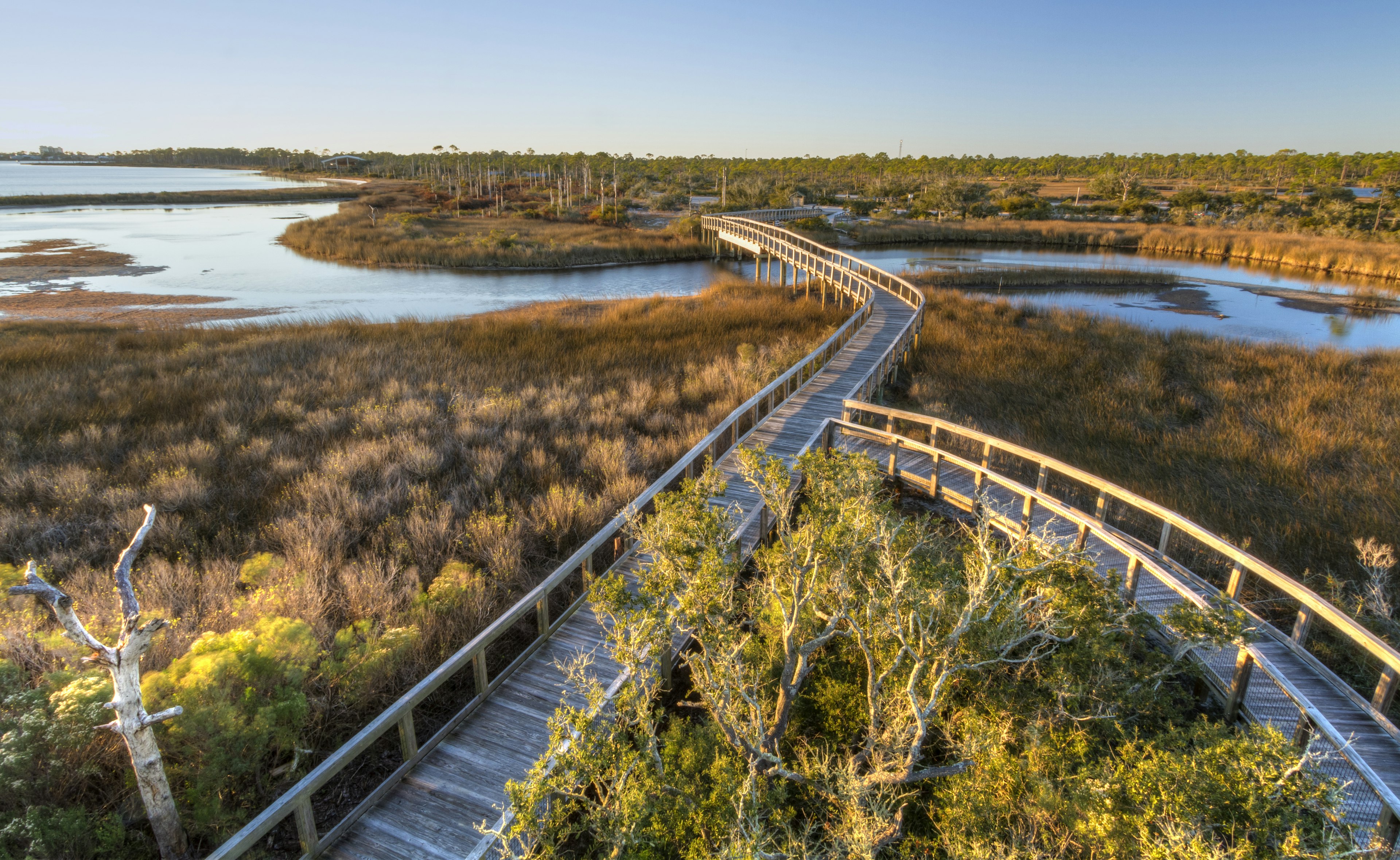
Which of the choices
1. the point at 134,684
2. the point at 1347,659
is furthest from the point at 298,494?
the point at 1347,659

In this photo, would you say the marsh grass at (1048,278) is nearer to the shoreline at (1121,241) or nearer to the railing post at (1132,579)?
the shoreline at (1121,241)

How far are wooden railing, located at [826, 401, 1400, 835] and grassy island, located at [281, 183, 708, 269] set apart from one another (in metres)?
33.7

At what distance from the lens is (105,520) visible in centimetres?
809

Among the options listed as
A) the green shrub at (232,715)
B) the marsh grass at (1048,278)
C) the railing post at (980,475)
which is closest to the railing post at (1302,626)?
the railing post at (980,475)

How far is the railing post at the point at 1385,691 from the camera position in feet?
16.0

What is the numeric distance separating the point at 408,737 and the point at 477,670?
799 mm

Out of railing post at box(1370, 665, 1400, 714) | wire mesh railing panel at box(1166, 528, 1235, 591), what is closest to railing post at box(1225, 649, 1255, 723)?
railing post at box(1370, 665, 1400, 714)

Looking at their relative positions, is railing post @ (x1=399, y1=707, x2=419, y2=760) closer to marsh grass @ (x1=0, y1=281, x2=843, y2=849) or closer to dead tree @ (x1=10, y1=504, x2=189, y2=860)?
marsh grass @ (x1=0, y1=281, x2=843, y2=849)

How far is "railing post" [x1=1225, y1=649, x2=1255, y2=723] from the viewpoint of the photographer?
5.43m

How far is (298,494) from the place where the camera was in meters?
9.07

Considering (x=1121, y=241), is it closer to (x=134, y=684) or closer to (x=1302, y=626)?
(x=1302, y=626)

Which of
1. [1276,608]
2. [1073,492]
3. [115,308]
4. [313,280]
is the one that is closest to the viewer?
[1276,608]

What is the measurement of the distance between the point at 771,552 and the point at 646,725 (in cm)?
259

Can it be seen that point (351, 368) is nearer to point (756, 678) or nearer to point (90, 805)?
point (90, 805)
